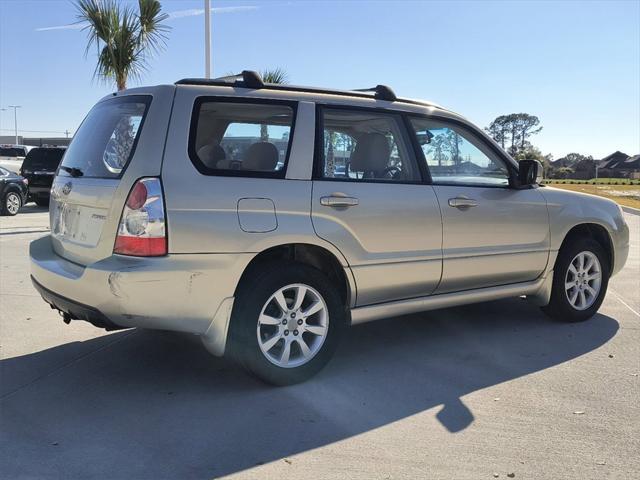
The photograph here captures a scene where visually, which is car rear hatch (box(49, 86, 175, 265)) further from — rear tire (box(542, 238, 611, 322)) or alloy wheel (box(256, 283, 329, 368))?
rear tire (box(542, 238, 611, 322))

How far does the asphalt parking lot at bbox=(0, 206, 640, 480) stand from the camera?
9.39 ft

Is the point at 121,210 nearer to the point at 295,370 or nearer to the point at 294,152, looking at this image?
the point at 294,152

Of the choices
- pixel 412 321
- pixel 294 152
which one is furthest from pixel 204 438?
pixel 412 321

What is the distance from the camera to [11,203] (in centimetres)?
1529

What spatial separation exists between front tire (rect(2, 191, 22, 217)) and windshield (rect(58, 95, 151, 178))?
12606 mm

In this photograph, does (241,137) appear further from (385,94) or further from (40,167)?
(40,167)

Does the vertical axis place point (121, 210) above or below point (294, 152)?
below

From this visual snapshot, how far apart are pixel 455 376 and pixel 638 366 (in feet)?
4.60

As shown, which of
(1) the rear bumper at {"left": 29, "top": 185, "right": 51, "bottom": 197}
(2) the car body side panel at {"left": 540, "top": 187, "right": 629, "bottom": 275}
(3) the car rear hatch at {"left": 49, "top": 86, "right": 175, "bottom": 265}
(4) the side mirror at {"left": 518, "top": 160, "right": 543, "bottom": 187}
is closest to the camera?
(3) the car rear hatch at {"left": 49, "top": 86, "right": 175, "bottom": 265}

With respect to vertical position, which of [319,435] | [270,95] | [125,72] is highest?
[125,72]

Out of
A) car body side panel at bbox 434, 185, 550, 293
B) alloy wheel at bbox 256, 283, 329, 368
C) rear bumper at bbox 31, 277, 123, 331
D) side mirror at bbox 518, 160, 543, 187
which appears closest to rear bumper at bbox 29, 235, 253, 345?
rear bumper at bbox 31, 277, 123, 331

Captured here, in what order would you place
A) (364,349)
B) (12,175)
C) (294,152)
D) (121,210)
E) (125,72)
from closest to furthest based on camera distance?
(121,210)
(294,152)
(364,349)
(125,72)
(12,175)

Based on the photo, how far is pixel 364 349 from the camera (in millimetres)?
4617

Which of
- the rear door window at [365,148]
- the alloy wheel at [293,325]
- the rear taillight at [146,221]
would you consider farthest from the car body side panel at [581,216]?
the rear taillight at [146,221]
